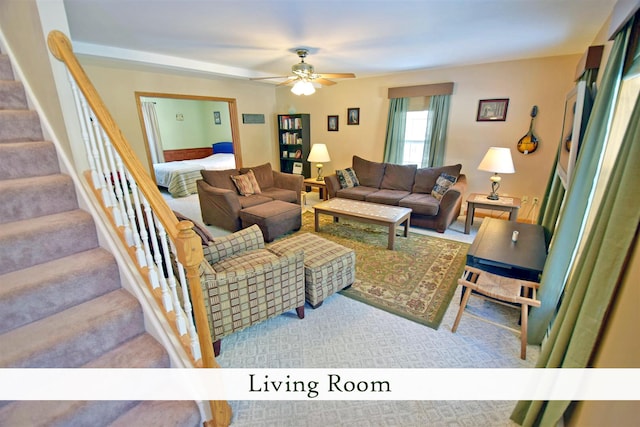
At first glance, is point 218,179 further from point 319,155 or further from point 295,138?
point 295,138

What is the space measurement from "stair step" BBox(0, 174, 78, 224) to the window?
4824 mm

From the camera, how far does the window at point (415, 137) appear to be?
498 cm

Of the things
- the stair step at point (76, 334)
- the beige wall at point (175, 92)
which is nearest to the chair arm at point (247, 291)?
the stair step at point (76, 334)

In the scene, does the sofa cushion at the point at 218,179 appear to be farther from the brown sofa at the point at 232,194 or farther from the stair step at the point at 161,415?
the stair step at the point at 161,415

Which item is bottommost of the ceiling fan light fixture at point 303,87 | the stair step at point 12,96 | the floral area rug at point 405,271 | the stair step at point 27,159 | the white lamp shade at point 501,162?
the floral area rug at point 405,271

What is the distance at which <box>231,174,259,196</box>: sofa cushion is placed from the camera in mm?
4270

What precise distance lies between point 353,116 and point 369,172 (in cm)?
136

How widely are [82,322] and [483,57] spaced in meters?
4.97

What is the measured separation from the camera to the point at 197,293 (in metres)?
Answer: 1.21

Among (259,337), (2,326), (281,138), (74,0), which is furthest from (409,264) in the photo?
(281,138)

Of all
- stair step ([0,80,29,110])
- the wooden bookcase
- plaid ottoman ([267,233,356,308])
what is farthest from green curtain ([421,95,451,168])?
stair step ([0,80,29,110])

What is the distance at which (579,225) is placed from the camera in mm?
1785

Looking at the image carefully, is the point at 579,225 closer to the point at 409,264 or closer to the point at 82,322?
the point at 409,264

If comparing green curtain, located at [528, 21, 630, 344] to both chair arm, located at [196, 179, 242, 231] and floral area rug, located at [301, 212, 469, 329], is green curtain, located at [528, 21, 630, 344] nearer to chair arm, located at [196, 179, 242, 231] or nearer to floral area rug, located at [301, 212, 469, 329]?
floral area rug, located at [301, 212, 469, 329]
